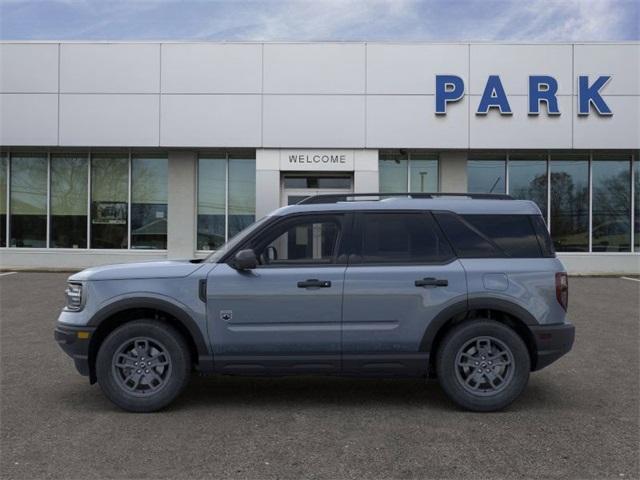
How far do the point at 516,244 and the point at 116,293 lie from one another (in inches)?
138

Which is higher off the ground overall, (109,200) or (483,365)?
(109,200)

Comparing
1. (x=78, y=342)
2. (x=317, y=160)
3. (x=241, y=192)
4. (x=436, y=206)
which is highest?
(x=317, y=160)

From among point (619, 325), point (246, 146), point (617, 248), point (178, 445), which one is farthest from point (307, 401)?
point (617, 248)

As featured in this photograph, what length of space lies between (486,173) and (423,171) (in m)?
1.88

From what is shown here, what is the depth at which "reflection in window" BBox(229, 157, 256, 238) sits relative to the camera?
17000 mm

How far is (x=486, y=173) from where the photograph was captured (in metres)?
17.1

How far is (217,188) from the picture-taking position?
17062 mm

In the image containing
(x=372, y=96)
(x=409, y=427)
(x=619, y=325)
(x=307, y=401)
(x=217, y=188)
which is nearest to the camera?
(x=409, y=427)

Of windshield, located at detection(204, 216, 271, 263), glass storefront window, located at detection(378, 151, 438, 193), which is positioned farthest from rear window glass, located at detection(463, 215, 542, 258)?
glass storefront window, located at detection(378, 151, 438, 193)

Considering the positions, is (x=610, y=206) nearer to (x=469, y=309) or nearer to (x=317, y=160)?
(x=317, y=160)

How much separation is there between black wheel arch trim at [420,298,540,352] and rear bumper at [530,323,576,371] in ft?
0.30

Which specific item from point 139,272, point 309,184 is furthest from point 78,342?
point 309,184

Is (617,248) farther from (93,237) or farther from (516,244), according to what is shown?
(93,237)

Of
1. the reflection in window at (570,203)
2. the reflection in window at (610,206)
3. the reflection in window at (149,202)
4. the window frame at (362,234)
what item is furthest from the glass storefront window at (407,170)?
the window frame at (362,234)
